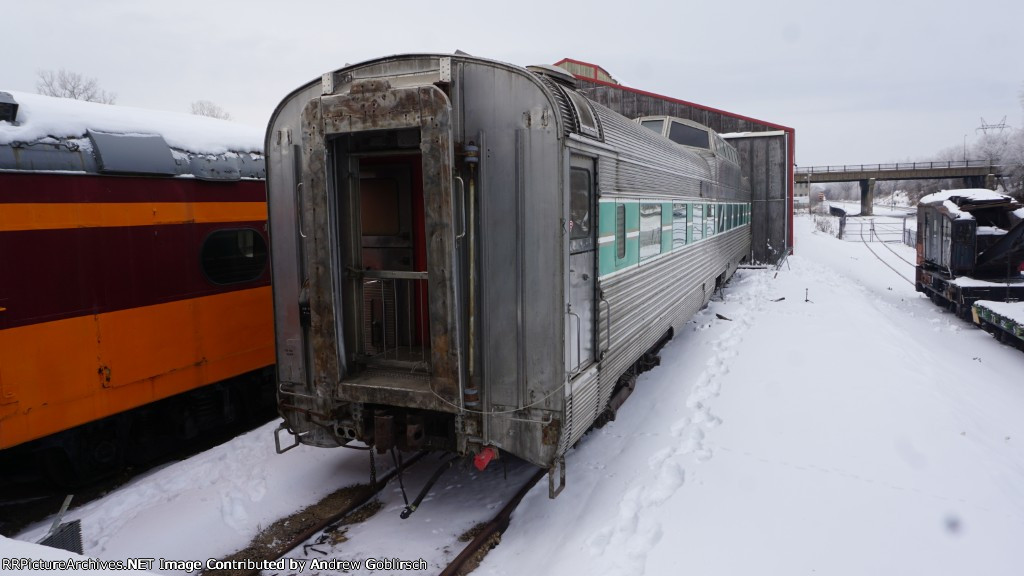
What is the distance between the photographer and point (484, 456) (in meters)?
4.47

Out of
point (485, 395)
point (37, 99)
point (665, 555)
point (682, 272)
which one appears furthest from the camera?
point (682, 272)

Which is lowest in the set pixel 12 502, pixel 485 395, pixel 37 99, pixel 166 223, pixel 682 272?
pixel 12 502

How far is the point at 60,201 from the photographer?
5.27 metres

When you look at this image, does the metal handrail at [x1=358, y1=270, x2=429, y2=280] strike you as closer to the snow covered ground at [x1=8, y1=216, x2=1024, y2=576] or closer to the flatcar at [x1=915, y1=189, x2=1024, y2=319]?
the snow covered ground at [x1=8, y1=216, x2=1024, y2=576]

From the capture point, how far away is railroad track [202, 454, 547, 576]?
429 cm

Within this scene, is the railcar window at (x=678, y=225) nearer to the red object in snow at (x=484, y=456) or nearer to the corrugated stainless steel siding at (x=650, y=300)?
the corrugated stainless steel siding at (x=650, y=300)

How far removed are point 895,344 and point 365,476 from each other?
7.77 m

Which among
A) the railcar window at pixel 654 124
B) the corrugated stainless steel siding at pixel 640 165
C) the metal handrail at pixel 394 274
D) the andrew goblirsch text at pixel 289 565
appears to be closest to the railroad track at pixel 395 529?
the andrew goblirsch text at pixel 289 565

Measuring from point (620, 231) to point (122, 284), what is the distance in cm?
452

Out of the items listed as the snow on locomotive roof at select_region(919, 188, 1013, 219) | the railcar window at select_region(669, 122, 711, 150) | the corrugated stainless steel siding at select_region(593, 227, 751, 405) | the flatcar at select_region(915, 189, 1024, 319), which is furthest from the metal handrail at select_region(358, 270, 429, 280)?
the snow on locomotive roof at select_region(919, 188, 1013, 219)

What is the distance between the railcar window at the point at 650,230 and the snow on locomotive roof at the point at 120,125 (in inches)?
177

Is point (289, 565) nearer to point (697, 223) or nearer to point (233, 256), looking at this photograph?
point (233, 256)

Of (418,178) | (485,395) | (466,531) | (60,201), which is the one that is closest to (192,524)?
(466,531)

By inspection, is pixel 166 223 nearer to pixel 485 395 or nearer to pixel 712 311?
pixel 485 395
